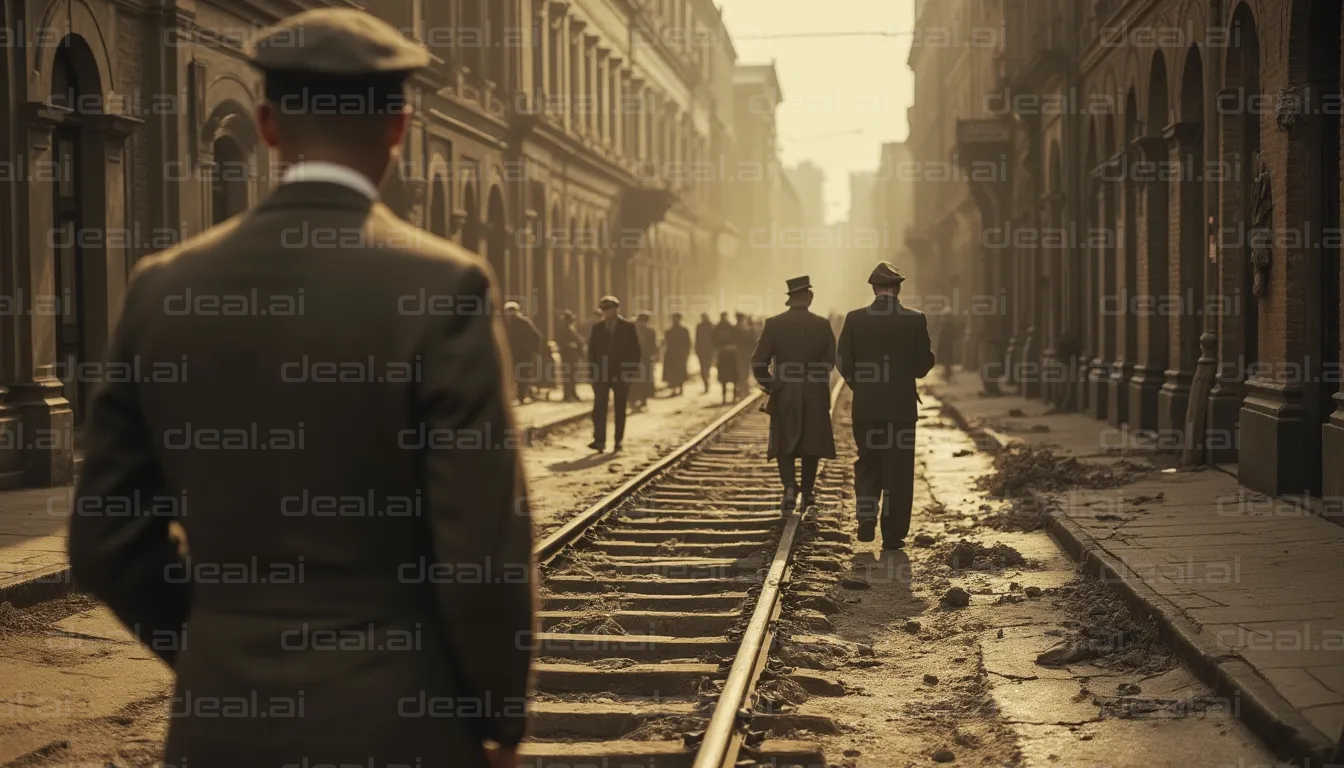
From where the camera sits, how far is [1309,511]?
11211 mm

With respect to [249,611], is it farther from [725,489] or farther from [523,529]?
[725,489]

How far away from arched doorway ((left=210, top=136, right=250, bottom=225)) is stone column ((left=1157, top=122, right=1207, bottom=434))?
10739 millimetres

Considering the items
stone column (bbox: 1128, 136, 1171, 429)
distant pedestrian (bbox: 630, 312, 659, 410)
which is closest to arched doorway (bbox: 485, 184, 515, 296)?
distant pedestrian (bbox: 630, 312, 659, 410)

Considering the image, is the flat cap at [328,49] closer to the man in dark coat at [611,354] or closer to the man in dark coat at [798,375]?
the man in dark coat at [798,375]

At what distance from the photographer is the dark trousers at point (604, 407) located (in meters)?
18.9

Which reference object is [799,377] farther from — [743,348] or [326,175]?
[743,348]

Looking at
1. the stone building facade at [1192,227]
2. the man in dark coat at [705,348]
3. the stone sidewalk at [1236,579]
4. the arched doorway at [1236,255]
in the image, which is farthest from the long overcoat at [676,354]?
the arched doorway at [1236,255]

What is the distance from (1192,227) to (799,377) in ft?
23.4

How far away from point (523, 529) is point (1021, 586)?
7.46 meters

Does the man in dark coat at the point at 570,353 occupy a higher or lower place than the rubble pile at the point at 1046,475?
higher

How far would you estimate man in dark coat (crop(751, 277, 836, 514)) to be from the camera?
1216 centimetres

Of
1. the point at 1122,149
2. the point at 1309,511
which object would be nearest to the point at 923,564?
the point at 1309,511

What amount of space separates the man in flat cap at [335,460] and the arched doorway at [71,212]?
13.1 metres

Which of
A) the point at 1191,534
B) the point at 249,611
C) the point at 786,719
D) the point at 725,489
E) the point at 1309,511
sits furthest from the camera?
the point at 725,489
